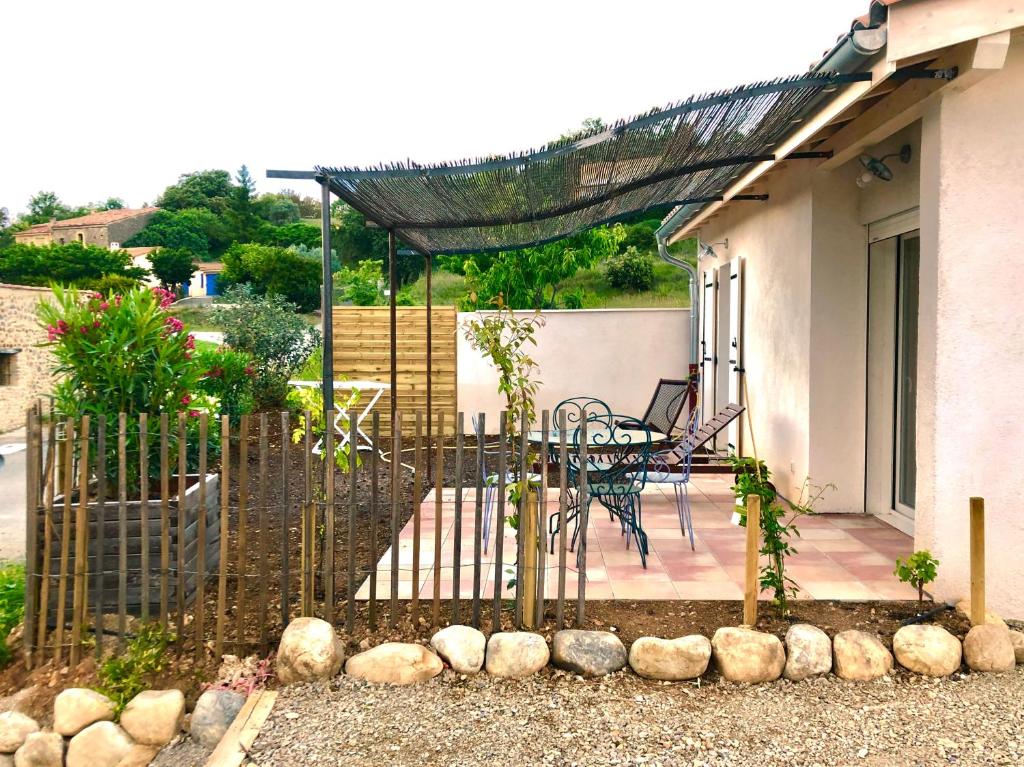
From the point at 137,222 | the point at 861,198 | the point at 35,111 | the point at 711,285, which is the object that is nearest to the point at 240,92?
the point at 137,222

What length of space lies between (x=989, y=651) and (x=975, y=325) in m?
1.41

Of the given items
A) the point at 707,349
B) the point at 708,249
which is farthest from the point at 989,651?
the point at 708,249

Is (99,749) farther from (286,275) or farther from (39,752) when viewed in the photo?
(286,275)

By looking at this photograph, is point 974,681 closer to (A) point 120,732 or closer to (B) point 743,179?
(A) point 120,732

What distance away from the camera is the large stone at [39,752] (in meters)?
3.20

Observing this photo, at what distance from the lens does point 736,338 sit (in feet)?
26.2

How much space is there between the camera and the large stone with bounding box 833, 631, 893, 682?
11.1ft

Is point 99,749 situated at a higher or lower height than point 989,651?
lower

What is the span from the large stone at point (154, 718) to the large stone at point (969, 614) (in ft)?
10.8

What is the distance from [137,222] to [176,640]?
63.0 metres

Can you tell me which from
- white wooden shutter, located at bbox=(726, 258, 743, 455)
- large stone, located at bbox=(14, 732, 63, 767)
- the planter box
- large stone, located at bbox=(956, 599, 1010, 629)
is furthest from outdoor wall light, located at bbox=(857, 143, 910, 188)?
large stone, located at bbox=(14, 732, 63, 767)

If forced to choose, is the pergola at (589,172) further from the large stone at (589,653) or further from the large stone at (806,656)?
the large stone at (806,656)

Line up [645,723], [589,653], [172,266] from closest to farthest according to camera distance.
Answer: [645,723] → [589,653] → [172,266]

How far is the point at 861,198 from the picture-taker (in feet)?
19.0
